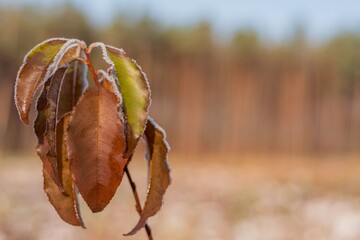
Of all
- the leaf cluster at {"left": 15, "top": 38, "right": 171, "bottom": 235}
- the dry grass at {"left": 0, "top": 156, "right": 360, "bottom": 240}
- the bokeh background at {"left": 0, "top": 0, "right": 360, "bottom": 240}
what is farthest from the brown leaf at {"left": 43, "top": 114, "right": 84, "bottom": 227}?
the bokeh background at {"left": 0, "top": 0, "right": 360, "bottom": 240}

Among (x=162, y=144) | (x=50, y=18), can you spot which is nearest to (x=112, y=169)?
(x=162, y=144)

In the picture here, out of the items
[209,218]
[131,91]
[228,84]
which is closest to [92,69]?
[131,91]

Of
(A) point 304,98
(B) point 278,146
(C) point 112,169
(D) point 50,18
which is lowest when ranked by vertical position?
(B) point 278,146

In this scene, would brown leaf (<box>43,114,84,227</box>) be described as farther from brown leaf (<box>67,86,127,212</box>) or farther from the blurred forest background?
the blurred forest background

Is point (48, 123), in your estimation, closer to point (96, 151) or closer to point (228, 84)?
point (96, 151)

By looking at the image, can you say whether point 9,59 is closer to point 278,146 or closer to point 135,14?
point 135,14

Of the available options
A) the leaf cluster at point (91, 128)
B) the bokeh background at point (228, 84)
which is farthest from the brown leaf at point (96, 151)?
the bokeh background at point (228, 84)

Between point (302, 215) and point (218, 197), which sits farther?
point (218, 197)
